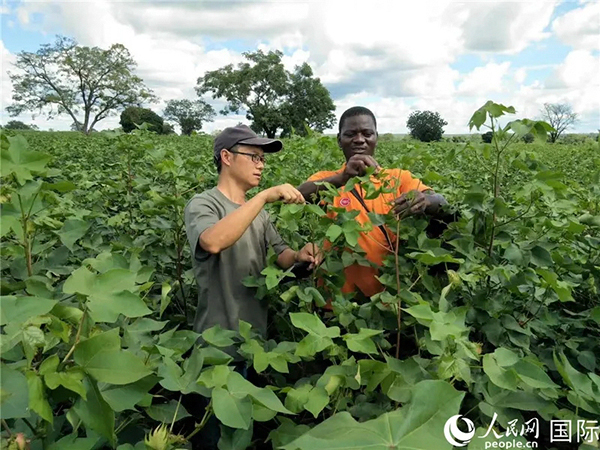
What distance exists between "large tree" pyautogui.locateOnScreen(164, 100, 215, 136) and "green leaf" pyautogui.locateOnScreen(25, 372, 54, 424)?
3248 inches

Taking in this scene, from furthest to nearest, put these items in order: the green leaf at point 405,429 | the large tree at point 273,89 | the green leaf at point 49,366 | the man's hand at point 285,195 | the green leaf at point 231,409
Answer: the large tree at point 273,89
the man's hand at point 285,195
the green leaf at point 231,409
the green leaf at point 49,366
the green leaf at point 405,429

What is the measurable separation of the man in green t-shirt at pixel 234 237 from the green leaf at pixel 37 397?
1.08 metres

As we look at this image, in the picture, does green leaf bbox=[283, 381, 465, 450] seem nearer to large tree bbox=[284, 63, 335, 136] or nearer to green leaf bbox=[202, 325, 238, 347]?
green leaf bbox=[202, 325, 238, 347]

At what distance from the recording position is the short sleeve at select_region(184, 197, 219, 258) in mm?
2057

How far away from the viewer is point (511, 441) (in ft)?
3.92

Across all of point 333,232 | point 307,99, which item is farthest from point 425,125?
point 333,232

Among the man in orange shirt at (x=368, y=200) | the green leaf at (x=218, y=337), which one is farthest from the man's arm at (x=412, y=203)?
the green leaf at (x=218, y=337)

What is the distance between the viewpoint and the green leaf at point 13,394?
84cm

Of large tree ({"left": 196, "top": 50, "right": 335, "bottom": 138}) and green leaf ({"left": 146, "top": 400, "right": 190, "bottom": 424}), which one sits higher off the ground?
large tree ({"left": 196, "top": 50, "right": 335, "bottom": 138})

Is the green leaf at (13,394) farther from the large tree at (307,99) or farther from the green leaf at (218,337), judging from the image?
the large tree at (307,99)

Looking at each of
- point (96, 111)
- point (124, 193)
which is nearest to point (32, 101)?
point (96, 111)

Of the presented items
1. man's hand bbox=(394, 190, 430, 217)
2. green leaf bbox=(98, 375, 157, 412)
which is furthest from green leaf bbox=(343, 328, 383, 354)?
man's hand bbox=(394, 190, 430, 217)

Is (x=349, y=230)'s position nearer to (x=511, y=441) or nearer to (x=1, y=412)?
(x=511, y=441)

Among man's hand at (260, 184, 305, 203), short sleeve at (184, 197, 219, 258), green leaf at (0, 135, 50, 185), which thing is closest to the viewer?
green leaf at (0, 135, 50, 185)
